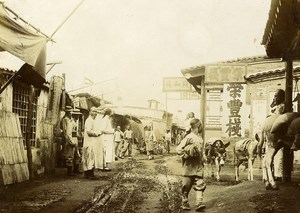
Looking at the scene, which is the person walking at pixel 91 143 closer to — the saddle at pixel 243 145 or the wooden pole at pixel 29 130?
the wooden pole at pixel 29 130

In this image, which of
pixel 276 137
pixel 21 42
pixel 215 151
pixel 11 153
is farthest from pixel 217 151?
pixel 21 42

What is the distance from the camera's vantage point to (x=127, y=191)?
10828 mm

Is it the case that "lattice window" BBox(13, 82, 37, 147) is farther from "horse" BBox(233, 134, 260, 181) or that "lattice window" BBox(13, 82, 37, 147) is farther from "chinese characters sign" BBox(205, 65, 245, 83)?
"chinese characters sign" BBox(205, 65, 245, 83)

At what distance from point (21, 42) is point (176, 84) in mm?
16274

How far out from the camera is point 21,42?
9.49 meters

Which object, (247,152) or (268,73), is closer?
(247,152)

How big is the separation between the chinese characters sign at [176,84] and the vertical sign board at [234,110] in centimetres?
510

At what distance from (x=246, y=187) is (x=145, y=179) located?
472 centimetres

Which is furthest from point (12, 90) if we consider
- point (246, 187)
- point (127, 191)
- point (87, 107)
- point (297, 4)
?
point (87, 107)

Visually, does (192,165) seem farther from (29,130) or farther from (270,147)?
(29,130)

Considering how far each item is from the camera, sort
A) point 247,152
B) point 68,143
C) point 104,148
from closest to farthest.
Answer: point 247,152
point 68,143
point 104,148

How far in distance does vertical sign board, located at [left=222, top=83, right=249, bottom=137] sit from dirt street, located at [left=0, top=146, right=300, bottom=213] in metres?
7.36

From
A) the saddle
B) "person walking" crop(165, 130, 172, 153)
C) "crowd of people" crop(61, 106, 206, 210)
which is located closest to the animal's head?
the saddle

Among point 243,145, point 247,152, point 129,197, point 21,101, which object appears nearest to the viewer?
point 129,197
